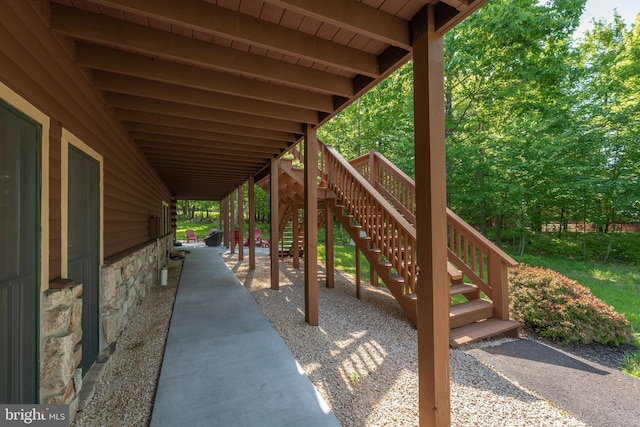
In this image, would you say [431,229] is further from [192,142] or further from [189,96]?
[192,142]

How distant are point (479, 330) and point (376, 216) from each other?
2.05m

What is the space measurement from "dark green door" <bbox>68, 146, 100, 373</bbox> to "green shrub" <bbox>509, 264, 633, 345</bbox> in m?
5.00

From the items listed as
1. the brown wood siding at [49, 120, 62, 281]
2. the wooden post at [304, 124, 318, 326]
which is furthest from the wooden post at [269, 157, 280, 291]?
the brown wood siding at [49, 120, 62, 281]

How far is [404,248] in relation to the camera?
3814 mm

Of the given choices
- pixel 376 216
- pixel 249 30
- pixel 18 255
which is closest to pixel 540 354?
pixel 376 216

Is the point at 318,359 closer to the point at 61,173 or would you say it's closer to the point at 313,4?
the point at 61,173

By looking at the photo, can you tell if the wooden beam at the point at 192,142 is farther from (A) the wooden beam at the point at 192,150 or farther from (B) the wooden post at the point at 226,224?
Result: (B) the wooden post at the point at 226,224

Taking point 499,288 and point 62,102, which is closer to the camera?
point 62,102

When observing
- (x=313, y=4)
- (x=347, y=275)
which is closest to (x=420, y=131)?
(x=313, y=4)

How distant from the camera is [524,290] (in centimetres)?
384

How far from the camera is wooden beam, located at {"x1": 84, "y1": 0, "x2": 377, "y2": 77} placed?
167 cm

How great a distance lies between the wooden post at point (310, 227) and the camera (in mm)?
3701

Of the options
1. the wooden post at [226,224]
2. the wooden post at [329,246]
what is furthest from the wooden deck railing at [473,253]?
the wooden post at [226,224]

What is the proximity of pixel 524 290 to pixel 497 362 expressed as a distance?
5.10 feet
